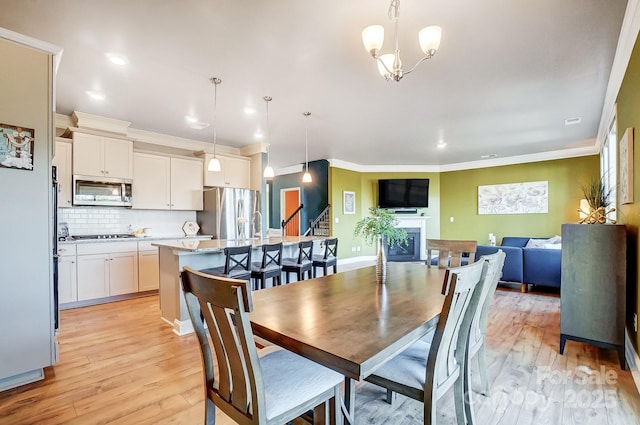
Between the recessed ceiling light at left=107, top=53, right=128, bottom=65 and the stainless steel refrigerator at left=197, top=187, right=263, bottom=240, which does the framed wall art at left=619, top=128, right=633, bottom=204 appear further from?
the stainless steel refrigerator at left=197, top=187, right=263, bottom=240

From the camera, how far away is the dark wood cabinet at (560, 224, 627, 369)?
93.9 inches

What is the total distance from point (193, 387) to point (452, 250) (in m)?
2.28

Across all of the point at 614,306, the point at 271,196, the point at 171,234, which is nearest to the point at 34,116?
the point at 171,234

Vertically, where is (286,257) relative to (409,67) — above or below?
below

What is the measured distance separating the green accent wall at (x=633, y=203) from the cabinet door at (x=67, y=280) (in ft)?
18.8

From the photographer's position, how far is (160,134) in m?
5.13

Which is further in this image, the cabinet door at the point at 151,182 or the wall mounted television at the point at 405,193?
the wall mounted television at the point at 405,193

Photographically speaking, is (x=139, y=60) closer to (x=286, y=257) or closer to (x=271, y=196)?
(x=286, y=257)

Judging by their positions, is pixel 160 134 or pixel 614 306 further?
pixel 160 134

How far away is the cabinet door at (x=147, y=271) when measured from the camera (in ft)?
14.6

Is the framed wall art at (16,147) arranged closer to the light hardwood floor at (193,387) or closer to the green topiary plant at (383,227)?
the light hardwood floor at (193,387)

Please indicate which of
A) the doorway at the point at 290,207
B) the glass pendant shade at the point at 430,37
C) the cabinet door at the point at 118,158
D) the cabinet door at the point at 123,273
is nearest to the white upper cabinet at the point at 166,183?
the cabinet door at the point at 118,158

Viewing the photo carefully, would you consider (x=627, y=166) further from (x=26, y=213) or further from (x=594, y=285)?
(x=26, y=213)

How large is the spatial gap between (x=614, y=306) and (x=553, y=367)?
692mm
